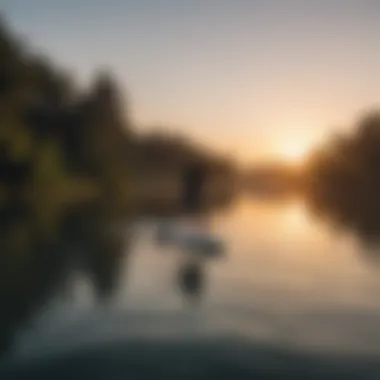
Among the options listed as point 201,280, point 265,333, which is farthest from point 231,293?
point 265,333

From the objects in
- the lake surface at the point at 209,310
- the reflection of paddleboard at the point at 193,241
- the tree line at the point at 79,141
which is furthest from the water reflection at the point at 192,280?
the tree line at the point at 79,141

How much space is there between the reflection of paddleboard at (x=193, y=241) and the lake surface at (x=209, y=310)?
4cm

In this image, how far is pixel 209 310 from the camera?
174 centimetres

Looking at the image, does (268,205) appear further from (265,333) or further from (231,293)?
(265,333)

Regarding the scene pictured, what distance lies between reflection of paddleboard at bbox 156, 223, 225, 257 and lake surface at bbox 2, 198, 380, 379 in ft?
0.13

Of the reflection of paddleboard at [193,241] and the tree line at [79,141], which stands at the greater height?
the tree line at [79,141]

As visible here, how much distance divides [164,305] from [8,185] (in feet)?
4.92

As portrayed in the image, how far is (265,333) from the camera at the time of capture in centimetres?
156

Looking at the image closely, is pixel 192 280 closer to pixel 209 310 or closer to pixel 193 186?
pixel 209 310

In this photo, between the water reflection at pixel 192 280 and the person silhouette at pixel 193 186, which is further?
the person silhouette at pixel 193 186

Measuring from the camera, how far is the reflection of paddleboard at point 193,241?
7.68ft

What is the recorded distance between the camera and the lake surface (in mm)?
1388

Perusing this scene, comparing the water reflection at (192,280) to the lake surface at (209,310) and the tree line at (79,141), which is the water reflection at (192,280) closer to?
the lake surface at (209,310)

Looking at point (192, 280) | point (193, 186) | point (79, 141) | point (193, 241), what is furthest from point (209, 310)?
point (79, 141)
